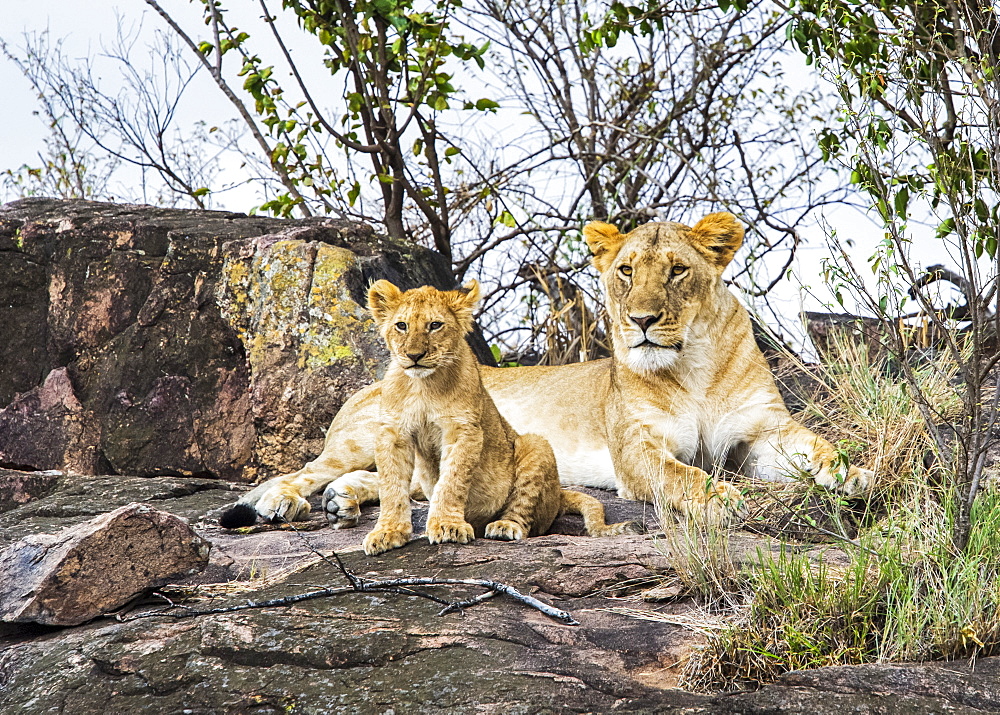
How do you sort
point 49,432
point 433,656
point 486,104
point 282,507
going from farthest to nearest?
1. point 486,104
2. point 49,432
3. point 282,507
4. point 433,656

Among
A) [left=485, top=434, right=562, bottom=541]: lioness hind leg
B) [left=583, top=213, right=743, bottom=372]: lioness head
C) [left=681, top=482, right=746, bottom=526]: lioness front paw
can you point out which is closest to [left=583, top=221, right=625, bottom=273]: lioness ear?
[left=583, top=213, right=743, bottom=372]: lioness head

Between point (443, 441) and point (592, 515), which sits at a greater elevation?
point (443, 441)

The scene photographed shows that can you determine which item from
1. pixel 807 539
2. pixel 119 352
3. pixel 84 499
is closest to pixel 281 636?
pixel 807 539

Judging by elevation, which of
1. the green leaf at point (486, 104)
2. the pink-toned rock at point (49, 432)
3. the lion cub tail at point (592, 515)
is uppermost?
the green leaf at point (486, 104)

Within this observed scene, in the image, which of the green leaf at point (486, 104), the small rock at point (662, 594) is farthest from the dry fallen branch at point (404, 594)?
the green leaf at point (486, 104)

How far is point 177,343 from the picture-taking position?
7516 millimetres

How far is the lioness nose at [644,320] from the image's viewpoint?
18.6 feet

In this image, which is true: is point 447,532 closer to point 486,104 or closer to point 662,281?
point 662,281

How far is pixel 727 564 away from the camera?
13.1 ft

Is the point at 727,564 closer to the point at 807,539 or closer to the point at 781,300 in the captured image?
the point at 807,539

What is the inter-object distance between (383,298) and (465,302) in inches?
14.4

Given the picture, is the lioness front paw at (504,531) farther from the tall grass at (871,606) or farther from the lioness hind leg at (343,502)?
the tall grass at (871,606)

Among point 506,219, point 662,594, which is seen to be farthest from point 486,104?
point 662,594

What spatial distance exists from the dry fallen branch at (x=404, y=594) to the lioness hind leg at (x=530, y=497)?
72 centimetres
